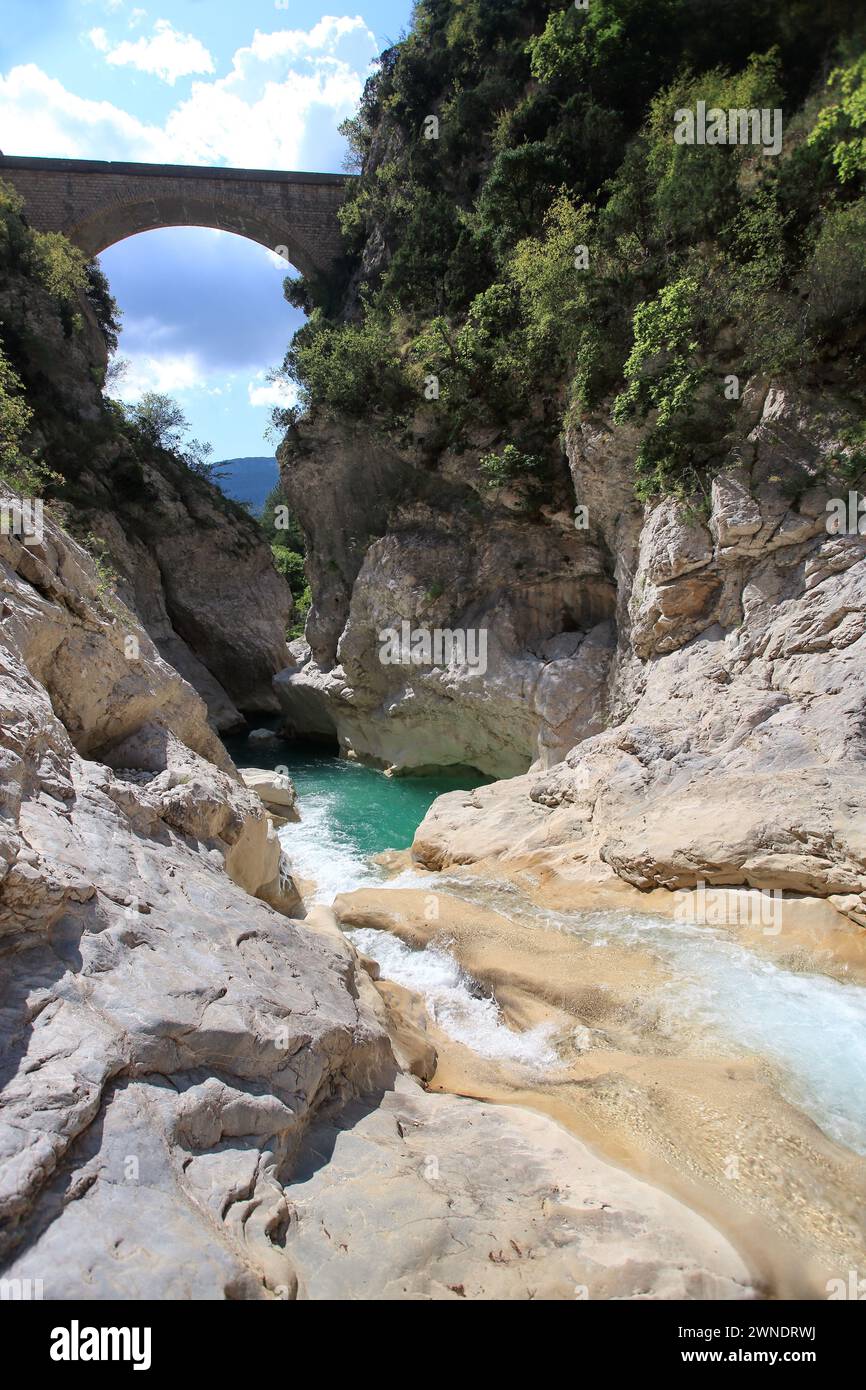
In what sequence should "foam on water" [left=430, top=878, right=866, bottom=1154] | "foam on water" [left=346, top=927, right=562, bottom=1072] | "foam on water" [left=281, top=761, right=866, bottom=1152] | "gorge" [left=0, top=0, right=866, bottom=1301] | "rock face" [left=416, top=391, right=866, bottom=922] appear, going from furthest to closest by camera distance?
"rock face" [left=416, top=391, right=866, bottom=922], "foam on water" [left=346, top=927, right=562, bottom=1072], "foam on water" [left=281, top=761, right=866, bottom=1152], "foam on water" [left=430, top=878, right=866, bottom=1154], "gorge" [left=0, top=0, right=866, bottom=1301]

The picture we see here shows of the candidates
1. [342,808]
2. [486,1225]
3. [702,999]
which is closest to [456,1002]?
[702,999]

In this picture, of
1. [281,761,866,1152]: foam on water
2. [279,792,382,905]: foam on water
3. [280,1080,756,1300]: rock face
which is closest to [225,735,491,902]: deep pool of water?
[279,792,382,905]: foam on water

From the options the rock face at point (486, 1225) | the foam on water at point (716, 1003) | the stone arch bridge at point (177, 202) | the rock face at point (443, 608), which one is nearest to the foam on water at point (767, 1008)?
the foam on water at point (716, 1003)

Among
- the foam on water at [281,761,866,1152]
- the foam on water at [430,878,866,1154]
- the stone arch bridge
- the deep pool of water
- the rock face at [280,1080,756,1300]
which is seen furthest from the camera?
the stone arch bridge

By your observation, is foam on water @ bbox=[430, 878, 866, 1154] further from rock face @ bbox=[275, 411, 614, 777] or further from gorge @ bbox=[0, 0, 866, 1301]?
rock face @ bbox=[275, 411, 614, 777]

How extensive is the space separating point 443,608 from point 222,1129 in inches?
641

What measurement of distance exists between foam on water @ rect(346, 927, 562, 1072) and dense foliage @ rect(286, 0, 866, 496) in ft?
31.0

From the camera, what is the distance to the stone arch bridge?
26.2m

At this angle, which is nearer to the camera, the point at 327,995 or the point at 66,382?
the point at 327,995

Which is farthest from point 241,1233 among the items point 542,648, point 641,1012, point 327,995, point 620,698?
point 542,648

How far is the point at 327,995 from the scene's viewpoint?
222 inches

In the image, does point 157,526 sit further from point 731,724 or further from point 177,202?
point 731,724

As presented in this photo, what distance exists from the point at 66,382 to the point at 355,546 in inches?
461
